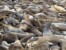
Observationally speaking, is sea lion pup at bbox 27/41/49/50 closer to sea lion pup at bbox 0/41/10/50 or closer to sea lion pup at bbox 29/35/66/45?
sea lion pup at bbox 29/35/66/45

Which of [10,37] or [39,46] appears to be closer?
[39,46]

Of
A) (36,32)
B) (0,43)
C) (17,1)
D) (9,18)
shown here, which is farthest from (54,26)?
(17,1)

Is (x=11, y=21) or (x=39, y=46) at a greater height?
(x=39, y=46)

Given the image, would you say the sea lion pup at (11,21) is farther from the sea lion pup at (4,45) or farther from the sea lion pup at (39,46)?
the sea lion pup at (39,46)

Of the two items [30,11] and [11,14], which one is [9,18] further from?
[30,11]

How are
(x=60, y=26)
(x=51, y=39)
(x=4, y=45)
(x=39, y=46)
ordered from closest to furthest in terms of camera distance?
(x=39, y=46) → (x=4, y=45) → (x=51, y=39) → (x=60, y=26)

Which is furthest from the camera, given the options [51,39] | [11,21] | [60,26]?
[11,21]

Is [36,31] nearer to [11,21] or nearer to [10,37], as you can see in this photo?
[10,37]

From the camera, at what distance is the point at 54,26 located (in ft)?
13.1

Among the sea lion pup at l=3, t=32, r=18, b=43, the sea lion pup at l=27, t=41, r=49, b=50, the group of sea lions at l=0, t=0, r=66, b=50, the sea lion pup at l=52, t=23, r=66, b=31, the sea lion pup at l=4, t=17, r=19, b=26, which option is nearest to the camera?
the sea lion pup at l=27, t=41, r=49, b=50

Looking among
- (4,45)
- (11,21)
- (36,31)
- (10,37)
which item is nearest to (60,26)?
(36,31)

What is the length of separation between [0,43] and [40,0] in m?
4.14

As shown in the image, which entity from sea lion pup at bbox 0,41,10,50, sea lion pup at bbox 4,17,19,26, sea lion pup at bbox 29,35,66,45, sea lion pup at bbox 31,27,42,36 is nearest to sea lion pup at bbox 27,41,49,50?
sea lion pup at bbox 29,35,66,45

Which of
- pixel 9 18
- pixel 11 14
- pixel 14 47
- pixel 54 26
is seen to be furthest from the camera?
pixel 11 14
